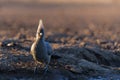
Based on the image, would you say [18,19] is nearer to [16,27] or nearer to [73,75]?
[16,27]

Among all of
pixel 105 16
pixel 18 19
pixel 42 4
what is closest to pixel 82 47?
pixel 18 19

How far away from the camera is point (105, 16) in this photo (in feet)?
95.1

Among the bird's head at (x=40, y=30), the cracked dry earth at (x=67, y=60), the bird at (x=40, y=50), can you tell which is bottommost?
the cracked dry earth at (x=67, y=60)

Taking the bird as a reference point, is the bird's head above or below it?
above

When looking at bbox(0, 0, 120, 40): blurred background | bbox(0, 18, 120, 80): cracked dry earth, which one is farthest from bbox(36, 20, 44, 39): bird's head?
bbox(0, 0, 120, 40): blurred background

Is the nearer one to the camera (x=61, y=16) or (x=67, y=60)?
(x=67, y=60)

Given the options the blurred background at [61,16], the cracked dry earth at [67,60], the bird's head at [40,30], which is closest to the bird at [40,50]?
the bird's head at [40,30]

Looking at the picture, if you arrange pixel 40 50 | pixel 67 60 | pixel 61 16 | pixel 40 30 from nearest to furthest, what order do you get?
pixel 40 30 < pixel 40 50 < pixel 67 60 < pixel 61 16

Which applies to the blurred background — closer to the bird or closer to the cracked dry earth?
the cracked dry earth

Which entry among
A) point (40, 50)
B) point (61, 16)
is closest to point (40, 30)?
point (40, 50)

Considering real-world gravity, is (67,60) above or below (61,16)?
below

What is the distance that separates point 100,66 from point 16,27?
975 centimetres

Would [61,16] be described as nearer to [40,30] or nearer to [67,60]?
[67,60]

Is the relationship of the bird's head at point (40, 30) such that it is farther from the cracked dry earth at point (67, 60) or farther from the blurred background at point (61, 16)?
the blurred background at point (61, 16)
